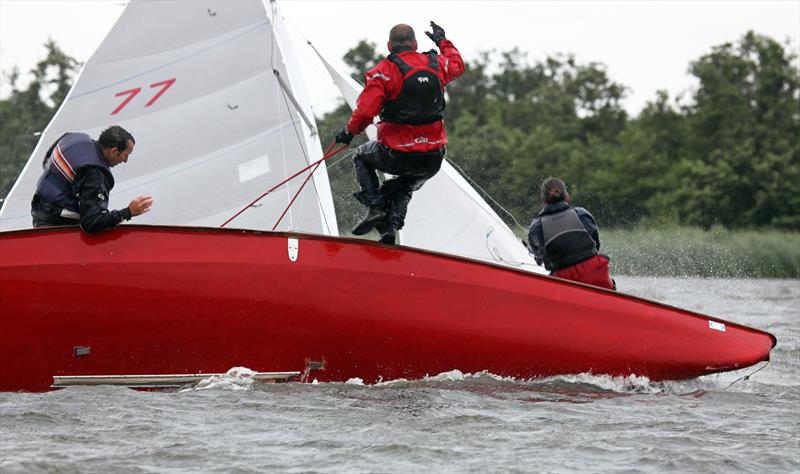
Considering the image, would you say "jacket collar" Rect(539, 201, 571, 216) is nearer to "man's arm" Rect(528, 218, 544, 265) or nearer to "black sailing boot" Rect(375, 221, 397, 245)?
"man's arm" Rect(528, 218, 544, 265)

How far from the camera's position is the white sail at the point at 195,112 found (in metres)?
9.38

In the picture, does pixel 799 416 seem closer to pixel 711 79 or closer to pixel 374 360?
pixel 374 360

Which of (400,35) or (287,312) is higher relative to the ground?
(400,35)

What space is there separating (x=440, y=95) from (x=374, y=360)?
1.39m

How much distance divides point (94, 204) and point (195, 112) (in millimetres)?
3587

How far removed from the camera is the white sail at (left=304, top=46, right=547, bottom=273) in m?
8.48

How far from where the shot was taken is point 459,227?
8.52 metres

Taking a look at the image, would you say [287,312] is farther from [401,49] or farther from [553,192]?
[553,192]

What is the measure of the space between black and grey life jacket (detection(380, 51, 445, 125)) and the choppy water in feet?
4.29

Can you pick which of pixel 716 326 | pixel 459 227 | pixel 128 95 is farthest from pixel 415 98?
pixel 128 95

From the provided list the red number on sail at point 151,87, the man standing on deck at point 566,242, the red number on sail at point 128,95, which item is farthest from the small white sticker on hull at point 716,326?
the red number on sail at point 128,95

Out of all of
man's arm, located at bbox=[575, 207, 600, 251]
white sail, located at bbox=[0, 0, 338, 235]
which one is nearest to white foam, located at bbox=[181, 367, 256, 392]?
man's arm, located at bbox=[575, 207, 600, 251]

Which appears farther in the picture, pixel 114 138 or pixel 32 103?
pixel 32 103

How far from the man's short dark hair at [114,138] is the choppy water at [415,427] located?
1.19m
